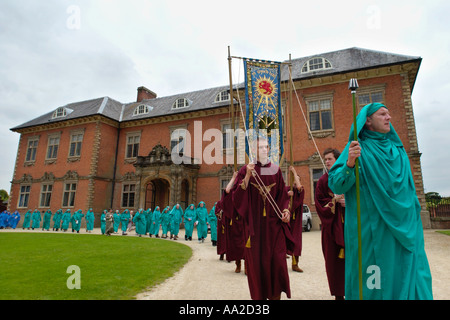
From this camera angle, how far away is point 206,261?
786 centimetres

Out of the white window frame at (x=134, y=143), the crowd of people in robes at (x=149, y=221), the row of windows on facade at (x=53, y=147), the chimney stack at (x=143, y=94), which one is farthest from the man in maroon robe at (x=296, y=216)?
the chimney stack at (x=143, y=94)

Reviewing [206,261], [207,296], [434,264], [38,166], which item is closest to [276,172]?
[207,296]

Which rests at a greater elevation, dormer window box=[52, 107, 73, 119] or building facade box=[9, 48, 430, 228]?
dormer window box=[52, 107, 73, 119]

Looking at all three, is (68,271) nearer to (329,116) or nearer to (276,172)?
(276,172)

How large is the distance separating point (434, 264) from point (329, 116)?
1377 centimetres

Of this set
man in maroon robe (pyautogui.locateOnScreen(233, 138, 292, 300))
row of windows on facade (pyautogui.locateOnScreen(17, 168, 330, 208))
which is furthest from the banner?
row of windows on facade (pyautogui.locateOnScreen(17, 168, 330, 208))

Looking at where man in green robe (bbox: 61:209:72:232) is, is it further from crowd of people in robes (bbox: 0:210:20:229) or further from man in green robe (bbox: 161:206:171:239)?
man in green robe (bbox: 161:206:171:239)

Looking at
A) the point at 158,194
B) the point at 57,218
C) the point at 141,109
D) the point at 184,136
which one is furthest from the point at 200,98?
the point at 57,218

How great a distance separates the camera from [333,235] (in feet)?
12.8

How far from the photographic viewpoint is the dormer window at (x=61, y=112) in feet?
93.8

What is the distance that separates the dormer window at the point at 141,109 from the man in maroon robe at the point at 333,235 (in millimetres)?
25555

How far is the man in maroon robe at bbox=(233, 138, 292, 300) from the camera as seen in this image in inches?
138

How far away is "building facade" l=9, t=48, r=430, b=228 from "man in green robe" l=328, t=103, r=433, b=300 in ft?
42.5

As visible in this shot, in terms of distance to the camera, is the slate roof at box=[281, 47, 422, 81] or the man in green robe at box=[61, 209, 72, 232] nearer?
the slate roof at box=[281, 47, 422, 81]
